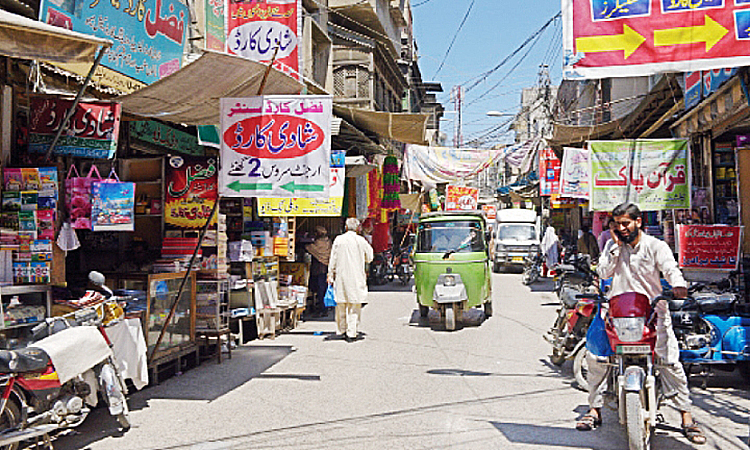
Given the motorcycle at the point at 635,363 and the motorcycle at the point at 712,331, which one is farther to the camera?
the motorcycle at the point at 712,331

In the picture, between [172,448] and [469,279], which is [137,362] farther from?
[469,279]

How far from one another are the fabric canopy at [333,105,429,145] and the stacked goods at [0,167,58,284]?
6.79 m

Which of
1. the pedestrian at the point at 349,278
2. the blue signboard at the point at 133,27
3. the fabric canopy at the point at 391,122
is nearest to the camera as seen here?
the blue signboard at the point at 133,27

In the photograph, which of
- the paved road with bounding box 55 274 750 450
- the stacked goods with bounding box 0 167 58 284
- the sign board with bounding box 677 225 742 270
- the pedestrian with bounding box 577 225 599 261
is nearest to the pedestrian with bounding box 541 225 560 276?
the pedestrian with bounding box 577 225 599 261

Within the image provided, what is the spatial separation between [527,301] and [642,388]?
11771 millimetres

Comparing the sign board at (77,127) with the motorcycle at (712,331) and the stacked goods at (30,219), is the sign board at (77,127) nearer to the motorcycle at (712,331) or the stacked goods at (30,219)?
the stacked goods at (30,219)

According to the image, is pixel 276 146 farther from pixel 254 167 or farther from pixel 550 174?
pixel 550 174

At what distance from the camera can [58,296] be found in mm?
6305

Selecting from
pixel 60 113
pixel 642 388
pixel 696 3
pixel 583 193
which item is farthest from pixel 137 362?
pixel 583 193

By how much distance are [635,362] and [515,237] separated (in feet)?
71.4

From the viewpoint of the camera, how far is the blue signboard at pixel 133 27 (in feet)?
22.8

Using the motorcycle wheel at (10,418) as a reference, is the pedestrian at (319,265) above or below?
above

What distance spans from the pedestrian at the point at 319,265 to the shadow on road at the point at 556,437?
7.60 meters

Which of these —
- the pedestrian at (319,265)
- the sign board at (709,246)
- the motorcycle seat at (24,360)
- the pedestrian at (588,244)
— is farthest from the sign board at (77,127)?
the pedestrian at (588,244)
